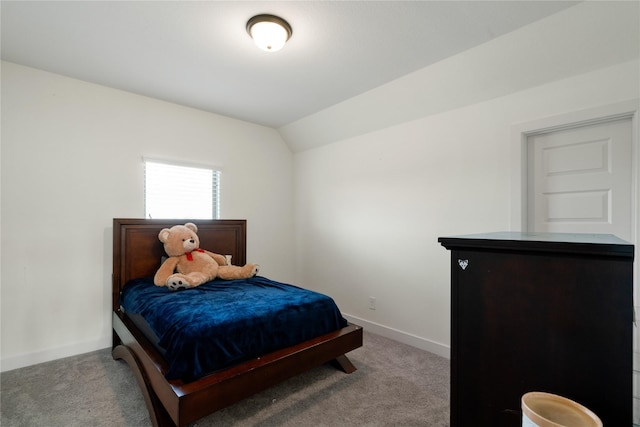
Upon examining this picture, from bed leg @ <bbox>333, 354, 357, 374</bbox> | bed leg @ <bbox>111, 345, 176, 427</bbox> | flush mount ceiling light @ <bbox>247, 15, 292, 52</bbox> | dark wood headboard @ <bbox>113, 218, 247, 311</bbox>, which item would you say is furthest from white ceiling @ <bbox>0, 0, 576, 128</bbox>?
bed leg @ <bbox>333, 354, 357, 374</bbox>

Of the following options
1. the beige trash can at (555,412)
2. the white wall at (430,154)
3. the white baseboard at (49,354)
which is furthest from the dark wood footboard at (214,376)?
the beige trash can at (555,412)

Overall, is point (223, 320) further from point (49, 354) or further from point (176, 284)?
point (49, 354)

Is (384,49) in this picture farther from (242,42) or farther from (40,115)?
(40,115)

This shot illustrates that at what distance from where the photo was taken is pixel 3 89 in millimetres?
2340

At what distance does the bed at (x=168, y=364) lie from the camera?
59.2 inches

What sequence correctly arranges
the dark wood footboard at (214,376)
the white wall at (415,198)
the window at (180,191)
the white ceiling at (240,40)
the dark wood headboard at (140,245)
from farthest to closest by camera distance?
the window at (180,191)
the dark wood headboard at (140,245)
the white wall at (415,198)
the white ceiling at (240,40)
the dark wood footboard at (214,376)

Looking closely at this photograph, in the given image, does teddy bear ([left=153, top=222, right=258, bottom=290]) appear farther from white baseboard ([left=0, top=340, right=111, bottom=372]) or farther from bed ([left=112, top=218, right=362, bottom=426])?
white baseboard ([left=0, top=340, right=111, bottom=372])

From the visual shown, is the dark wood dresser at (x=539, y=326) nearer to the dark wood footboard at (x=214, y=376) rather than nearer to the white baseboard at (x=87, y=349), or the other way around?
the dark wood footboard at (x=214, y=376)

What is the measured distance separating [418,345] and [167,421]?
2113 mm

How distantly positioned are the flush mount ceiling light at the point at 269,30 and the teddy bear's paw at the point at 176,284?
1875 mm

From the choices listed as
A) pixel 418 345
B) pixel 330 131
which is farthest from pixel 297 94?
pixel 418 345

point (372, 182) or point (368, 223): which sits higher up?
point (372, 182)

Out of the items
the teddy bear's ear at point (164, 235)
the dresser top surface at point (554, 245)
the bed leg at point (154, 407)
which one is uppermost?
the dresser top surface at point (554, 245)

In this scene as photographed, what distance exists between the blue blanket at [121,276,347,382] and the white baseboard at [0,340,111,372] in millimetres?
570
